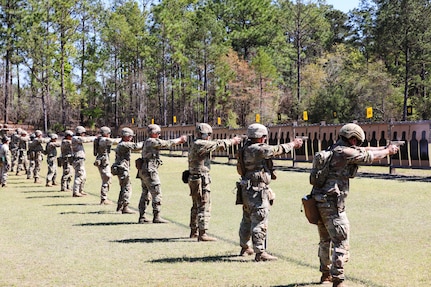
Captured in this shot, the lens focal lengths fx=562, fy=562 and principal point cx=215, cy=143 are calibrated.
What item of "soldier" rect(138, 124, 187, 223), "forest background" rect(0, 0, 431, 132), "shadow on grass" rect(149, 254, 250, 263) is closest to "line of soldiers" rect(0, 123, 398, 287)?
"soldier" rect(138, 124, 187, 223)

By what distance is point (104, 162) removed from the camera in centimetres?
1596

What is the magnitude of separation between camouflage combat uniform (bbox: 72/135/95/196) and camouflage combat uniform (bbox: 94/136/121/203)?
186 centimetres

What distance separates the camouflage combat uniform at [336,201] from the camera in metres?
6.48

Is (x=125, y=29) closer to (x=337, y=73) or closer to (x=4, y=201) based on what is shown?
(x=337, y=73)

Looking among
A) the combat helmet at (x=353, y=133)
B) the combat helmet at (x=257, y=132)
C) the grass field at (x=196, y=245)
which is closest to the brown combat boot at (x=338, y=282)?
the grass field at (x=196, y=245)

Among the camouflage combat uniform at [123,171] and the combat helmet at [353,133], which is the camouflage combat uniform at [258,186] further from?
the camouflage combat uniform at [123,171]

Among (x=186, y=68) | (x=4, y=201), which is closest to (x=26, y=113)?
(x=186, y=68)

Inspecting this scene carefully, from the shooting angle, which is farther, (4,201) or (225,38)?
(225,38)

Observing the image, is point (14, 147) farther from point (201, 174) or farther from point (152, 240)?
point (201, 174)

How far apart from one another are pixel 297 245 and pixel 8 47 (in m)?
56.4

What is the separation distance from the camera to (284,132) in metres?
26.7

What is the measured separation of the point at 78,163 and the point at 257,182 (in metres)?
11.1

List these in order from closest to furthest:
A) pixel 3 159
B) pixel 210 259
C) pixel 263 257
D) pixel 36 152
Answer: pixel 263 257 → pixel 210 259 → pixel 3 159 → pixel 36 152

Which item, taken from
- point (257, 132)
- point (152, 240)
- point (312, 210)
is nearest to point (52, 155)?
point (152, 240)
